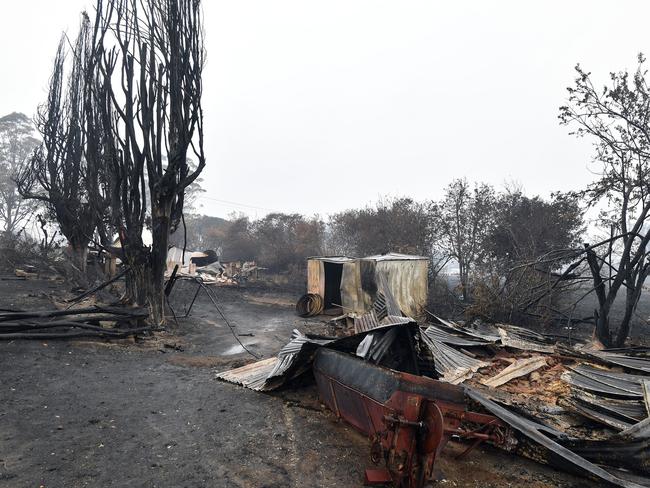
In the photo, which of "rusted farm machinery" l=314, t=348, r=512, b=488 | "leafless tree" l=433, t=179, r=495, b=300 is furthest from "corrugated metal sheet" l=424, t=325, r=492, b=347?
"leafless tree" l=433, t=179, r=495, b=300

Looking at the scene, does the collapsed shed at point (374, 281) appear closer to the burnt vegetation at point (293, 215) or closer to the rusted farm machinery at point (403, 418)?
the burnt vegetation at point (293, 215)

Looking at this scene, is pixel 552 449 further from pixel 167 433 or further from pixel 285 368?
pixel 167 433

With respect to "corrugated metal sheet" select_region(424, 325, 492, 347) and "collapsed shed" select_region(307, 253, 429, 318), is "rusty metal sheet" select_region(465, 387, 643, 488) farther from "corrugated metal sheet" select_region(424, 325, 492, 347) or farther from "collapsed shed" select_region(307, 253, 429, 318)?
"collapsed shed" select_region(307, 253, 429, 318)

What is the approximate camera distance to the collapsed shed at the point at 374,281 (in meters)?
13.1

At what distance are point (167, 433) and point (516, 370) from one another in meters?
5.60

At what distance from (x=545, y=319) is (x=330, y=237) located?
1460 centimetres

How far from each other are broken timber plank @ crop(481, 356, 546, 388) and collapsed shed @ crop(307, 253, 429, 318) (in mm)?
6287

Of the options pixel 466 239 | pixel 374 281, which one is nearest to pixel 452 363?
pixel 374 281

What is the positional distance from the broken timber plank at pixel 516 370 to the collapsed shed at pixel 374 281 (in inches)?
248

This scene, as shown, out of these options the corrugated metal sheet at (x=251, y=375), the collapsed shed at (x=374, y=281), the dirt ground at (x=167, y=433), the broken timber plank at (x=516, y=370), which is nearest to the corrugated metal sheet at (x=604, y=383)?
the broken timber plank at (x=516, y=370)

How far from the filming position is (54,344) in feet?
23.3

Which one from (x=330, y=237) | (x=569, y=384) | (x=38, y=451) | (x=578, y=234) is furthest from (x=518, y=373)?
(x=330, y=237)

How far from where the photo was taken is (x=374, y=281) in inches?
510

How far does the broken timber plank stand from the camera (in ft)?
19.7
